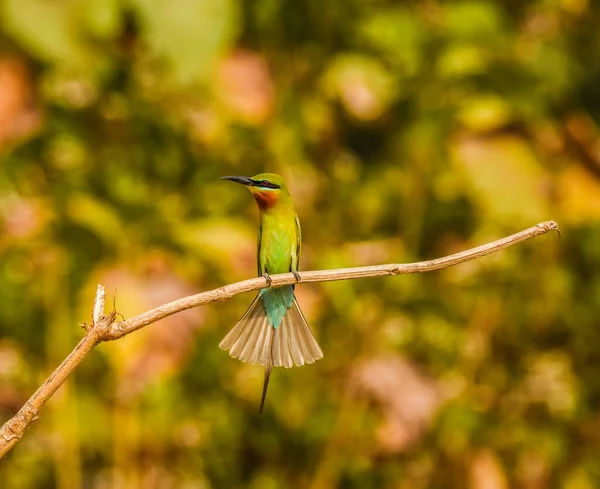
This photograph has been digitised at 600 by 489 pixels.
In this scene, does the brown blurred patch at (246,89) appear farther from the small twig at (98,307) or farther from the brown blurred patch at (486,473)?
the small twig at (98,307)

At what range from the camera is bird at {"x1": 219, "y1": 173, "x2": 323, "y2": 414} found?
1.02 meters

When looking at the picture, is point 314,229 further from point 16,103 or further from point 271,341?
point 271,341

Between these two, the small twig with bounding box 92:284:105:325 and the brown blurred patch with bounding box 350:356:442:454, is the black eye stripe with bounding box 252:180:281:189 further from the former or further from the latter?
the brown blurred patch with bounding box 350:356:442:454

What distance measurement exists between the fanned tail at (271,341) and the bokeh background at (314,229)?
2.33ft

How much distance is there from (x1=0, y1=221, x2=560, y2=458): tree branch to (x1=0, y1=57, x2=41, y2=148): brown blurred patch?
1300 mm

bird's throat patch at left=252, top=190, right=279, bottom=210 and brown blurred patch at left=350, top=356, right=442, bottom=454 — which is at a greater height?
bird's throat patch at left=252, top=190, right=279, bottom=210

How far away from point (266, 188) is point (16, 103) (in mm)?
1100

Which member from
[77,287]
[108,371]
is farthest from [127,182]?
[108,371]

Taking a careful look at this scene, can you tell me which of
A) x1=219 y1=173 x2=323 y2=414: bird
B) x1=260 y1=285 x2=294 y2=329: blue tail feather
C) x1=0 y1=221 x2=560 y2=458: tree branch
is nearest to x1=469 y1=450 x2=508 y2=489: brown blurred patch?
x1=219 y1=173 x2=323 y2=414: bird

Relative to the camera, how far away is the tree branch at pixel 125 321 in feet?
2.22

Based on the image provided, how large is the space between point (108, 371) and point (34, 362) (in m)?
0.18

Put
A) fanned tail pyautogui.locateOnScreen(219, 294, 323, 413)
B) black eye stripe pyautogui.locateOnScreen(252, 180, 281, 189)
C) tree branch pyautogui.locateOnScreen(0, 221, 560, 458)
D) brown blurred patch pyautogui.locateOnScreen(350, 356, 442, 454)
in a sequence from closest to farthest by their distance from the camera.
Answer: tree branch pyautogui.locateOnScreen(0, 221, 560, 458) → fanned tail pyautogui.locateOnScreen(219, 294, 323, 413) → black eye stripe pyautogui.locateOnScreen(252, 180, 281, 189) → brown blurred patch pyautogui.locateOnScreen(350, 356, 442, 454)

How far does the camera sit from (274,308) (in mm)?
1250

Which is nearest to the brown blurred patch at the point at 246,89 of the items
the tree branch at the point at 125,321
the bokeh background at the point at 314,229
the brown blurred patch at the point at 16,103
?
the bokeh background at the point at 314,229
